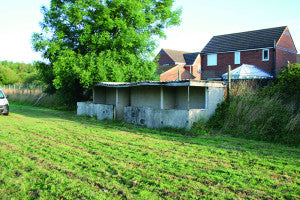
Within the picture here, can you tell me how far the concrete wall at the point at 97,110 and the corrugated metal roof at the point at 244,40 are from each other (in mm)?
21668

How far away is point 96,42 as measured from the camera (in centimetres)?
1831

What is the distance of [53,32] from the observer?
1897 centimetres

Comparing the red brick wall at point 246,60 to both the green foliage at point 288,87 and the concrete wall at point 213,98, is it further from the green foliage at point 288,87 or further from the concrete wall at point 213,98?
the green foliage at point 288,87

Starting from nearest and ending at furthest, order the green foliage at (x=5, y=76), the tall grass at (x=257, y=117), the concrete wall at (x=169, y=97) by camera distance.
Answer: the tall grass at (x=257, y=117), the concrete wall at (x=169, y=97), the green foliage at (x=5, y=76)

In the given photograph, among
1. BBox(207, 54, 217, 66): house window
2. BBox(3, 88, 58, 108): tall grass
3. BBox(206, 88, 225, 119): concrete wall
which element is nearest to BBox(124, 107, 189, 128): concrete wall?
BBox(206, 88, 225, 119): concrete wall

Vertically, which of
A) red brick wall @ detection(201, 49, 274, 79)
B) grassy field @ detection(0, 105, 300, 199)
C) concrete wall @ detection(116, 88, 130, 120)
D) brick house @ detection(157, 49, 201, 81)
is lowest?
grassy field @ detection(0, 105, 300, 199)

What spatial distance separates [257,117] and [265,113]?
0.35 metres

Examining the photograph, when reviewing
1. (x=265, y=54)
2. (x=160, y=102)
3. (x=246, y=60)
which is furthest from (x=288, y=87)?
(x=246, y=60)

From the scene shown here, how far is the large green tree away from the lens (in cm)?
1711

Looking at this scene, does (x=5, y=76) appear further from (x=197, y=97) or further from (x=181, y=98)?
(x=197, y=97)

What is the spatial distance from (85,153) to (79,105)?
38.8 feet

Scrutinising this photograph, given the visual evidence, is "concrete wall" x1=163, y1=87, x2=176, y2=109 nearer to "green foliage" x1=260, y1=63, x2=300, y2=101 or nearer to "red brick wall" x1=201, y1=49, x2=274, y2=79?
"green foliage" x1=260, y1=63, x2=300, y2=101

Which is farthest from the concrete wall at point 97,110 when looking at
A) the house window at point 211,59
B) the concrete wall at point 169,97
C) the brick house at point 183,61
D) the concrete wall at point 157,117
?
the brick house at point 183,61

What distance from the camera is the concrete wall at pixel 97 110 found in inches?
609
